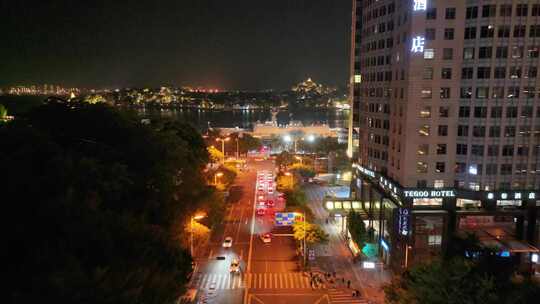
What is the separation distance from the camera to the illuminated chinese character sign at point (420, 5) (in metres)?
27.8

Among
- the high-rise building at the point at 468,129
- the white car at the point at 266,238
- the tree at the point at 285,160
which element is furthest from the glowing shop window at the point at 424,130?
the tree at the point at 285,160

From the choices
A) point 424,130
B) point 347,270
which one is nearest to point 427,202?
point 424,130

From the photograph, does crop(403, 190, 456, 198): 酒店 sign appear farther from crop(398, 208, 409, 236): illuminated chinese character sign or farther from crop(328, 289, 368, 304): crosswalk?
crop(328, 289, 368, 304): crosswalk

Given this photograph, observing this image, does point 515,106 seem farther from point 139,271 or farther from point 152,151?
point 139,271

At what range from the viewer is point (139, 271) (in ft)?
41.4

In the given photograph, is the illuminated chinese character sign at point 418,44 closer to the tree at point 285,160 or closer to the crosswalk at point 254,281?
the crosswalk at point 254,281

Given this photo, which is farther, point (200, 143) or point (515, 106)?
point (200, 143)

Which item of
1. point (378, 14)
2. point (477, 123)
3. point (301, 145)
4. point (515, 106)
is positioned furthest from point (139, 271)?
point (301, 145)

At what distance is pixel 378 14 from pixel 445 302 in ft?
84.6

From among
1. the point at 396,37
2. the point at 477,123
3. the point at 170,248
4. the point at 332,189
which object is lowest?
the point at 332,189

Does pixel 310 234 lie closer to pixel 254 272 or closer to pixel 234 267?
pixel 254 272

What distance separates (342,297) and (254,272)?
6361mm

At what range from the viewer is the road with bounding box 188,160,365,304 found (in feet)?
82.0

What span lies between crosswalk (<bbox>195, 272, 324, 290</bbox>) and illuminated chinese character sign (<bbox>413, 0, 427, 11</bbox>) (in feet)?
63.2
